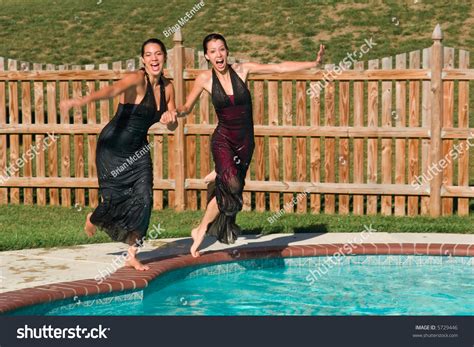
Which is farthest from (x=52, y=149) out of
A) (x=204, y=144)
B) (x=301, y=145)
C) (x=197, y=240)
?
(x=197, y=240)

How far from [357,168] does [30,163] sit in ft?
14.2

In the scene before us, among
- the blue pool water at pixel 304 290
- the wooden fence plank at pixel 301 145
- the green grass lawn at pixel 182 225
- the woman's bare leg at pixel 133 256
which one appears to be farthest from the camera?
the wooden fence plank at pixel 301 145

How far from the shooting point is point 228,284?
1040 cm

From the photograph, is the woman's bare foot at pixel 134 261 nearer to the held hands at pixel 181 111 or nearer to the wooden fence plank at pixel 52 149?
the held hands at pixel 181 111

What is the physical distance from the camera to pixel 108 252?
35.6 feet

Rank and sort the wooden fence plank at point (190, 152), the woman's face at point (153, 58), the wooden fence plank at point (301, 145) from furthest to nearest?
the wooden fence plank at point (190, 152), the wooden fence plank at point (301, 145), the woman's face at point (153, 58)

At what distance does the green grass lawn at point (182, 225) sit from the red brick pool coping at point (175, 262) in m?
1.22

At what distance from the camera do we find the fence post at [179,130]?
45.5 feet

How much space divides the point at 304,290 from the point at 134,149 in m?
2.01

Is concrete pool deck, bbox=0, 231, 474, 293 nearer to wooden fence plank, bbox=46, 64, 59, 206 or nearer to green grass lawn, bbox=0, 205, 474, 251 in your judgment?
green grass lawn, bbox=0, 205, 474, 251

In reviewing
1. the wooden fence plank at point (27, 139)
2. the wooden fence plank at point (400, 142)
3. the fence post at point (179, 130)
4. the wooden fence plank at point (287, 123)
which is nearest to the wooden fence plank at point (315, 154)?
the wooden fence plank at point (287, 123)

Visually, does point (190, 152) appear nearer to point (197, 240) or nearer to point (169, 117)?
point (197, 240)

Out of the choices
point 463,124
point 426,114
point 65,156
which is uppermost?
point 426,114
